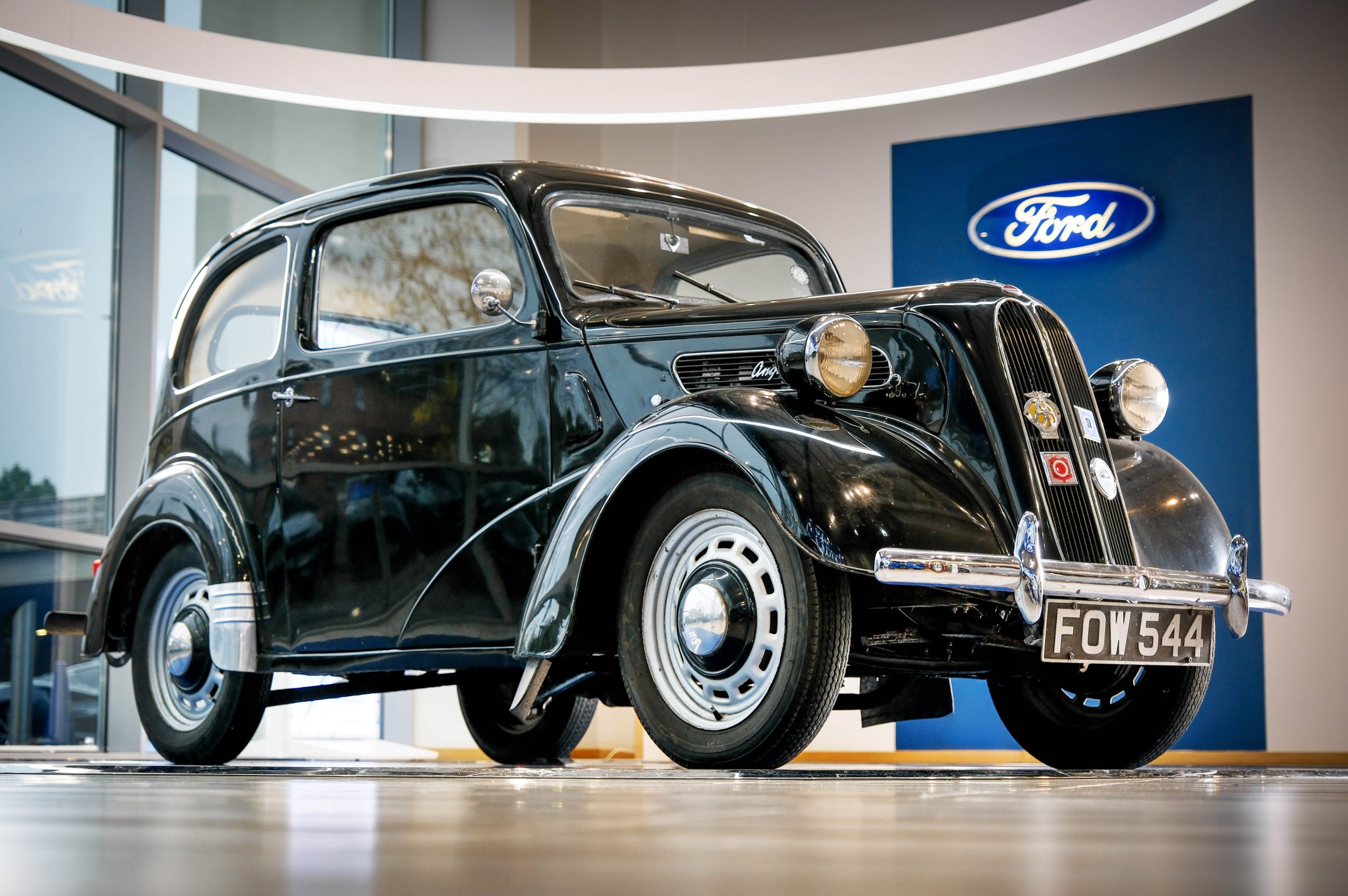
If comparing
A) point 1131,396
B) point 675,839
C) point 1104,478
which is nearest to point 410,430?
point 1104,478

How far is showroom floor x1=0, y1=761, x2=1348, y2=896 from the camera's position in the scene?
951mm

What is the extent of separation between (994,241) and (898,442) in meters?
5.93

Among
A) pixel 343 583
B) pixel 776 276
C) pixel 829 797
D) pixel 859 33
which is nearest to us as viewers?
pixel 829 797

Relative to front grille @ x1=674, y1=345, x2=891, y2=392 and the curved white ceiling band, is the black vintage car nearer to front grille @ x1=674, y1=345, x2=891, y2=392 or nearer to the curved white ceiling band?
front grille @ x1=674, y1=345, x2=891, y2=392

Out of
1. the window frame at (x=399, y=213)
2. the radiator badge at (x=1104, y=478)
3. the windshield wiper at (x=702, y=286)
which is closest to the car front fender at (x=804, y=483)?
the radiator badge at (x=1104, y=478)

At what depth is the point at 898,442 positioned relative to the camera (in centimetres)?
322

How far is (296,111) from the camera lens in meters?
9.52

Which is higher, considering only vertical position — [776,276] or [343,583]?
[776,276]

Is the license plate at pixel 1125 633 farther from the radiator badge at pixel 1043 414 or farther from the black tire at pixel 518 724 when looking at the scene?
the black tire at pixel 518 724

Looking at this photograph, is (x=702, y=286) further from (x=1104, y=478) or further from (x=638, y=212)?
(x=1104, y=478)

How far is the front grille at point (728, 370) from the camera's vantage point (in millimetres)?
3594

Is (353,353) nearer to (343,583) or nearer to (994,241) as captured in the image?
(343,583)

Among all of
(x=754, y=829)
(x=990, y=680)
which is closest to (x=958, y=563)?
(x=990, y=680)

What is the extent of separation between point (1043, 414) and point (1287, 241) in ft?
18.3
